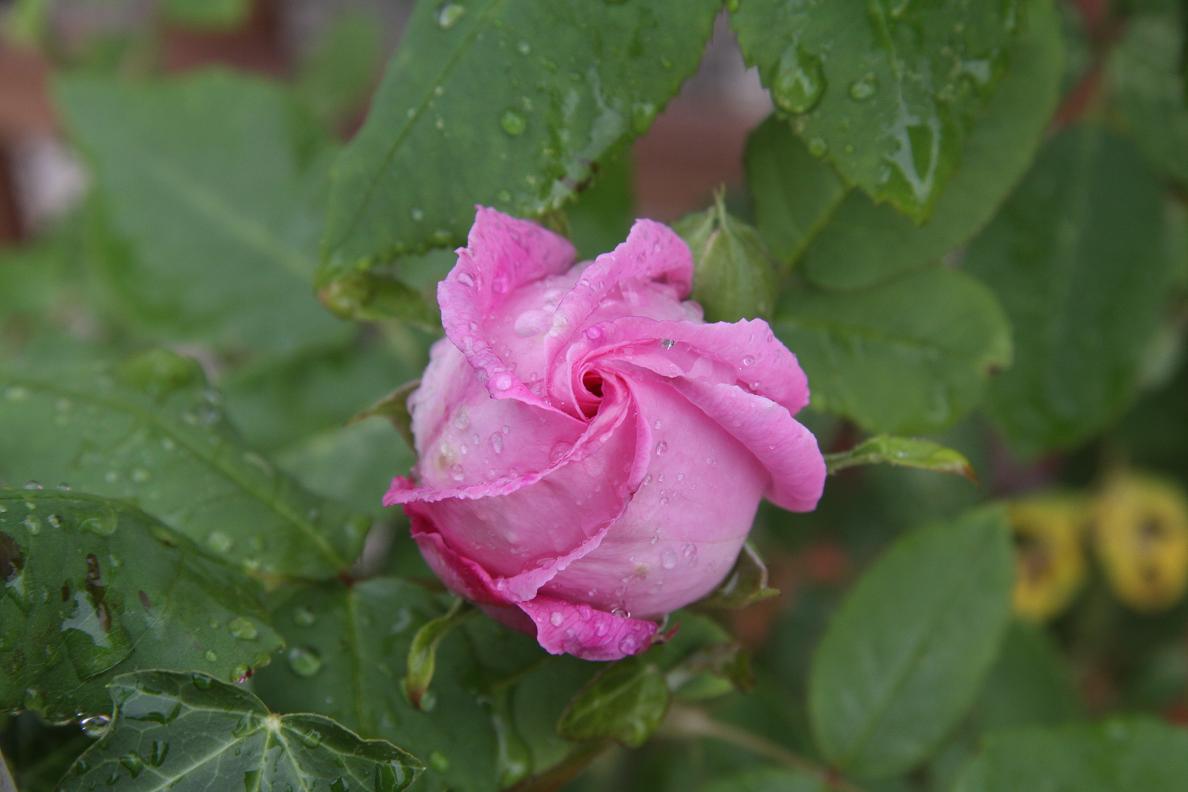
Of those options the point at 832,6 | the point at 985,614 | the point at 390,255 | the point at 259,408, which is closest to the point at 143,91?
the point at 259,408

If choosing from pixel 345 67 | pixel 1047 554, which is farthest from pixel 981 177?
pixel 345 67

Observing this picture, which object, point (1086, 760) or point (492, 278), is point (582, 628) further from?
point (1086, 760)

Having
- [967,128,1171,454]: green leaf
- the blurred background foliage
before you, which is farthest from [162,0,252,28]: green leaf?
[967,128,1171,454]: green leaf

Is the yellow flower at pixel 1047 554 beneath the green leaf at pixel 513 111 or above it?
beneath

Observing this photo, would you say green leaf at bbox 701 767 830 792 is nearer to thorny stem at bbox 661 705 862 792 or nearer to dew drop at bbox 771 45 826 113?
thorny stem at bbox 661 705 862 792

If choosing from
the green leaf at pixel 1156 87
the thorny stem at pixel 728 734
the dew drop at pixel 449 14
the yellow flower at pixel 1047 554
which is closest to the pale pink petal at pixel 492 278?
the dew drop at pixel 449 14

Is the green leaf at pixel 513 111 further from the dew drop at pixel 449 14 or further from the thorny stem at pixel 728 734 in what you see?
the thorny stem at pixel 728 734
